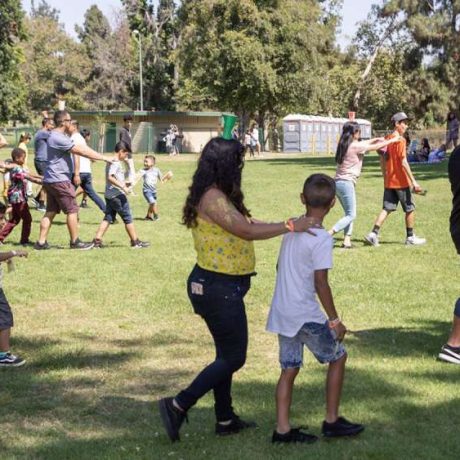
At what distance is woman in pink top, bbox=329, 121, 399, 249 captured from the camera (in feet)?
37.4

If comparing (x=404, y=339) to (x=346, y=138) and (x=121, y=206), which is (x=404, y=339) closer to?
(x=346, y=138)

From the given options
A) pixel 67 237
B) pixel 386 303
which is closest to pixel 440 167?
pixel 67 237

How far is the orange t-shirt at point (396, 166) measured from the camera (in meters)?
11.8

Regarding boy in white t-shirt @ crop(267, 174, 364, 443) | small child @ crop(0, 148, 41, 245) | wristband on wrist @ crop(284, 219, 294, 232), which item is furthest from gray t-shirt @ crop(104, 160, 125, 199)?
wristband on wrist @ crop(284, 219, 294, 232)

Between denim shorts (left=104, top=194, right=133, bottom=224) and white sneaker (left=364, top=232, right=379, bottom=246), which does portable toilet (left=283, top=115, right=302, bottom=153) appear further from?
denim shorts (left=104, top=194, right=133, bottom=224)

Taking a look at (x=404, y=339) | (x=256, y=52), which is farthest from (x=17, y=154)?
(x=256, y=52)

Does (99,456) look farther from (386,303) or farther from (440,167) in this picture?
(440,167)

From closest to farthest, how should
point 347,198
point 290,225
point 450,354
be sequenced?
1. point 290,225
2. point 450,354
3. point 347,198

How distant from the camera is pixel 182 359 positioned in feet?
21.2

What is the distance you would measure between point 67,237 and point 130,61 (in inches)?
2459

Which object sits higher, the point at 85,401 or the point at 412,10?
the point at 412,10

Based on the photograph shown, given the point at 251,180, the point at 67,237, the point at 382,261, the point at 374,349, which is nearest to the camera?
the point at 374,349

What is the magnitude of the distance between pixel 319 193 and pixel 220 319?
2.89 ft

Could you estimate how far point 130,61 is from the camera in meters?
73.8
